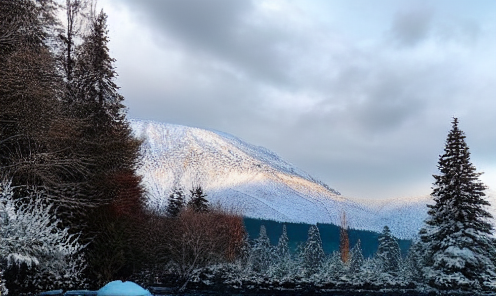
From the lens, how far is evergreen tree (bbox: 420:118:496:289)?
22688 millimetres

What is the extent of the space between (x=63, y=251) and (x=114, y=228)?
306 cm

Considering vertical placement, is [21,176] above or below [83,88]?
below

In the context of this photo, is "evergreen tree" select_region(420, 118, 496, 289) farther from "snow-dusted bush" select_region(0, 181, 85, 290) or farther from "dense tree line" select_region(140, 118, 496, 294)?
"snow-dusted bush" select_region(0, 181, 85, 290)

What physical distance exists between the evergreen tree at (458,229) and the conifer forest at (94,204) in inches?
2.2

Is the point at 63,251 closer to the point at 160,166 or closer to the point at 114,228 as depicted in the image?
the point at 114,228

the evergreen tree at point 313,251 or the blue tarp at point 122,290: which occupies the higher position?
the blue tarp at point 122,290

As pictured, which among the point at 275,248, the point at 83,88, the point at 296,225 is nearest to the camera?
the point at 83,88

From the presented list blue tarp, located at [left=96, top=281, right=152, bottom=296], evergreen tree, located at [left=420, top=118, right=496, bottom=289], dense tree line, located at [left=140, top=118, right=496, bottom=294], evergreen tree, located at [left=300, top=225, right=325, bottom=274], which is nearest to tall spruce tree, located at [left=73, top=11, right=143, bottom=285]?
dense tree line, located at [left=140, top=118, right=496, bottom=294]

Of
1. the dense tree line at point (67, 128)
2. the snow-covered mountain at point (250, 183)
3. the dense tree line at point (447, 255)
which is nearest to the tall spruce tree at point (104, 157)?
the dense tree line at point (67, 128)

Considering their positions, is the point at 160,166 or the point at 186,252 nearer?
the point at 186,252

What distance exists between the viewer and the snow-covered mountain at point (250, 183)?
8312 centimetres

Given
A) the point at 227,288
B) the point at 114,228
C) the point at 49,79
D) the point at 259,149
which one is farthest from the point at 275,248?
the point at 259,149

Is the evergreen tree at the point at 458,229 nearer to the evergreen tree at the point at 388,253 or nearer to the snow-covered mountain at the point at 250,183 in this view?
the evergreen tree at the point at 388,253

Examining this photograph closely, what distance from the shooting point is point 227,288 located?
20859 mm
